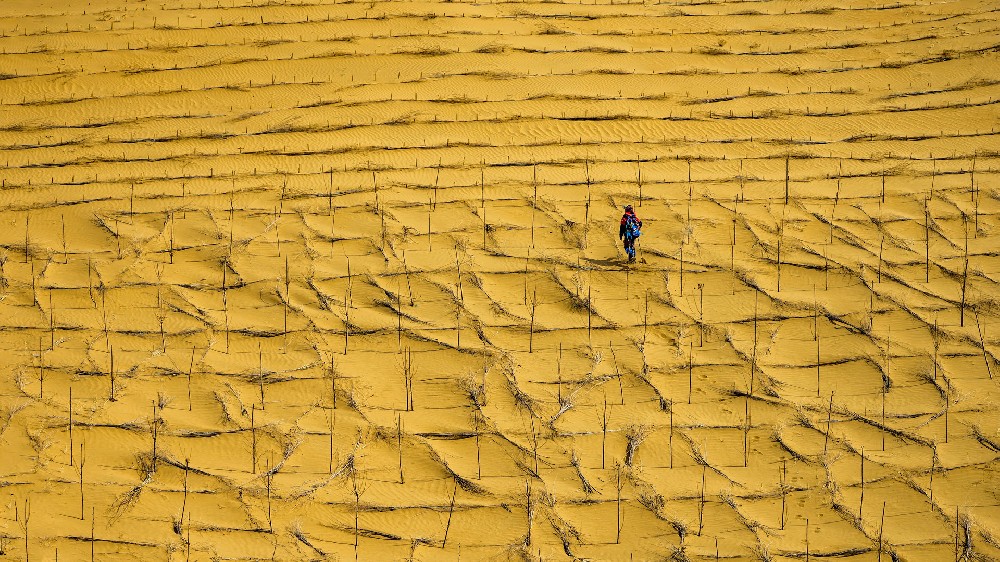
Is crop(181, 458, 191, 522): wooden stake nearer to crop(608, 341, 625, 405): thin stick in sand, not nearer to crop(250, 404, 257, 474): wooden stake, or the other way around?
crop(250, 404, 257, 474): wooden stake

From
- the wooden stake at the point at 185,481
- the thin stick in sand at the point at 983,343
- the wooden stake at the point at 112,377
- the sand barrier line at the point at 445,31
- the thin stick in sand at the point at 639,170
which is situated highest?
the sand barrier line at the point at 445,31

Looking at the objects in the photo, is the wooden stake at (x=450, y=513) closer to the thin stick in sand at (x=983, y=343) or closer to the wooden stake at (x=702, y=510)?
the wooden stake at (x=702, y=510)

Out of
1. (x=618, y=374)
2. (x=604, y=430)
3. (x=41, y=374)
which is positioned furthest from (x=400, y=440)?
(x=41, y=374)

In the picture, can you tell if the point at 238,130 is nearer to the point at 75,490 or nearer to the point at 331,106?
the point at 331,106

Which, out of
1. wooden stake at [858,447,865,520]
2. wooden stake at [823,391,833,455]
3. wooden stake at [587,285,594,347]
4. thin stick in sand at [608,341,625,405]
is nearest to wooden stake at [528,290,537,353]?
wooden stake at [587,285,594,347]

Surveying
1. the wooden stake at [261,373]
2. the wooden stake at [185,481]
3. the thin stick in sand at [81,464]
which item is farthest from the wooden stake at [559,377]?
the thin stick in sand at [81,464]

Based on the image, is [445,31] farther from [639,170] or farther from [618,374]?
[618,374]
